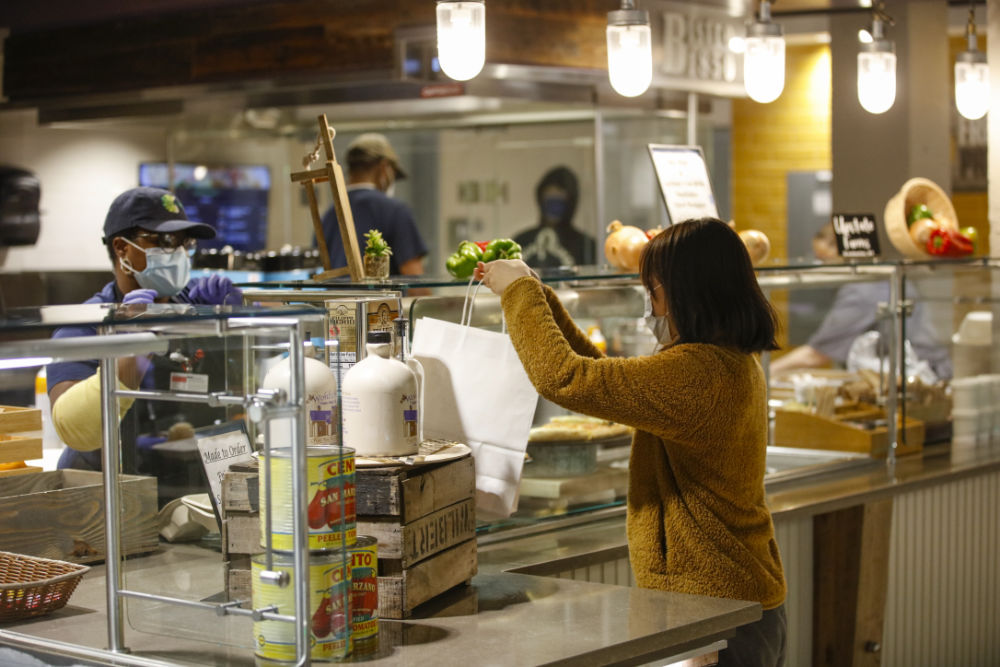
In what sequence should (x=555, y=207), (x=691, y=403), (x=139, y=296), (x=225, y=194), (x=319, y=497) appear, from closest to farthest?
(x=319, y=497) < (x=691, y=403) < (x=139, y=296) < (x=555, y=207) < (x=225, y=194)

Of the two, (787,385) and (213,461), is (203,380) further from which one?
(787,385)

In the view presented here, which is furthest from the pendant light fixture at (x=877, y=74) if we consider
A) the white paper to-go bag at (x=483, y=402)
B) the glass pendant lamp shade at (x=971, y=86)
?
the white paper to-go bag at (x=483, y=402)

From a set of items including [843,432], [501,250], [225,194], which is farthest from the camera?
[225,194]

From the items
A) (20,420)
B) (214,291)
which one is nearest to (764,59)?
(214,291)

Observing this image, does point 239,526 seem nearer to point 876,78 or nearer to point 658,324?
point 658,324

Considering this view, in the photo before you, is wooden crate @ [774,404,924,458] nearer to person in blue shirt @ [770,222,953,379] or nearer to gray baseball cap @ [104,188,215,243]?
person in blue shirt @ [770,222,953,379]

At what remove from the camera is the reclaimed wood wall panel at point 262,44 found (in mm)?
6277

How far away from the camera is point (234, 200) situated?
8.06m

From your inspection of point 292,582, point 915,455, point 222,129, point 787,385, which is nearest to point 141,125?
point 222,129

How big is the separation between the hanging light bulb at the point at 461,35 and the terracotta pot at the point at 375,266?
724mm

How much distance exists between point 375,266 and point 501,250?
32cm

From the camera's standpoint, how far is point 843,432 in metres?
4.66

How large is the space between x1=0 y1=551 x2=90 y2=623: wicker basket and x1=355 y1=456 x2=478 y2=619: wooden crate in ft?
1.90

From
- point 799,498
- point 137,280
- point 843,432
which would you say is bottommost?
point 799,498
